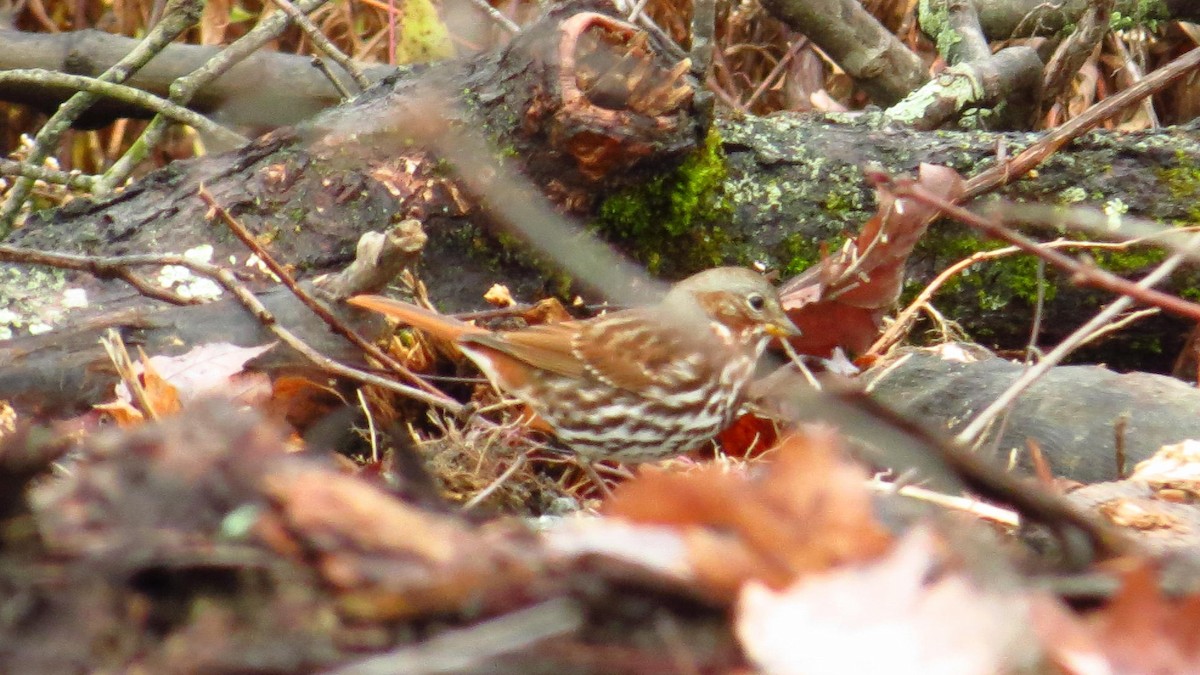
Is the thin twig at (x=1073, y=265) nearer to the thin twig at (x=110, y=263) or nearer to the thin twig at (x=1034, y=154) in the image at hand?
the thin twig at (x=1034, y=154)

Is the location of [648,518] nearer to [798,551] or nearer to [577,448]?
[798,551]

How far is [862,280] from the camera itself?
3.27 meters

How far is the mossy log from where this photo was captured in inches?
127

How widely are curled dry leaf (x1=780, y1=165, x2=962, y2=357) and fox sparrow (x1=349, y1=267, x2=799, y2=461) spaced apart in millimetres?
131

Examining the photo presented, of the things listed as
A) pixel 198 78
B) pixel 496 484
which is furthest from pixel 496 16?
pixel 496 484

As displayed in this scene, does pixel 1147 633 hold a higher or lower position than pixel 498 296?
higher

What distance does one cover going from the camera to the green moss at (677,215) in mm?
3529

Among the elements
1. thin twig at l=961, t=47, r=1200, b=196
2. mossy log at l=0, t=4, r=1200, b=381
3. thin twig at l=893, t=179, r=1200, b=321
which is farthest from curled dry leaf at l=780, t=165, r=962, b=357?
thin twig at l=893, t=179, r=1200, b=321

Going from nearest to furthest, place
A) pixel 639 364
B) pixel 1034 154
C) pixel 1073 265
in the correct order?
pixel 1073 265
pixel 639 364
pixel 1034 154

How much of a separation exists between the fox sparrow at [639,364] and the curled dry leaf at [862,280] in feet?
0.43

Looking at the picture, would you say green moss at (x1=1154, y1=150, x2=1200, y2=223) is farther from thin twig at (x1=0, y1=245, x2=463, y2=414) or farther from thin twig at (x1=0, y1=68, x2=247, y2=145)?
thin twig at (x1=0, y1=68, x2=247, y2=145)

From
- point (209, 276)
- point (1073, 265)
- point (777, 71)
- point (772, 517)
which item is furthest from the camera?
point (777, 71)

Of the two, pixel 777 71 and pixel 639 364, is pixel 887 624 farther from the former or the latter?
pixel 777 71

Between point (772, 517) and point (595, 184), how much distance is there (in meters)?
2.34
